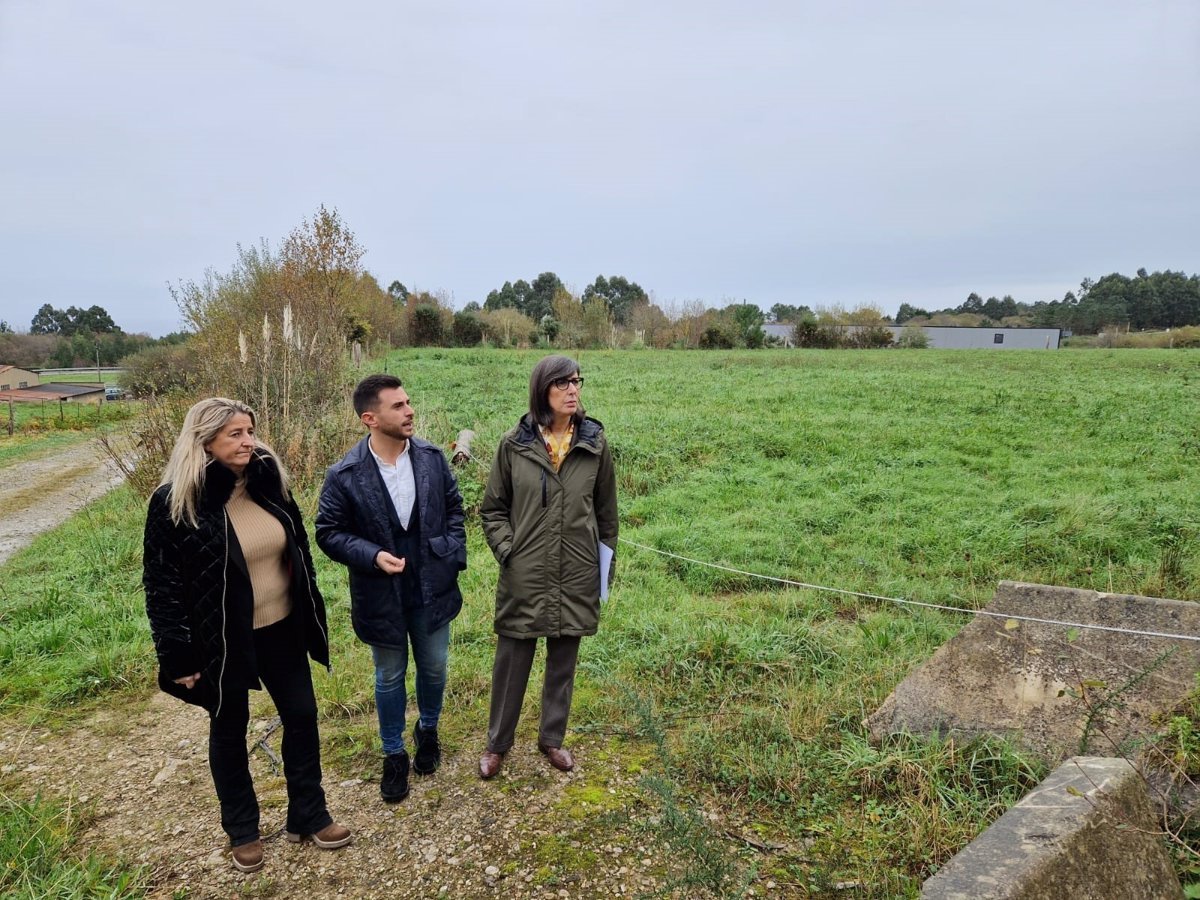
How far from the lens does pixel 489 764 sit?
3.11m

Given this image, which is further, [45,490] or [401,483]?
[45,490]

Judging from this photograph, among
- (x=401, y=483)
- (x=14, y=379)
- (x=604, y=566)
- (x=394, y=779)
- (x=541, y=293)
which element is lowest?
(x=394, y=779)

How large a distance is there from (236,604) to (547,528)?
3.95ft

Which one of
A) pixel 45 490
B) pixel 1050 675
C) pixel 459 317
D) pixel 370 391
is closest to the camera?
pixel 370 391

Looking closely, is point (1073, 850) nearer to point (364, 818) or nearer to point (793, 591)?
point (364, 818)

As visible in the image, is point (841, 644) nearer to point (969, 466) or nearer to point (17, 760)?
point (17, 760)

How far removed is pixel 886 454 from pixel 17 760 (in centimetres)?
900

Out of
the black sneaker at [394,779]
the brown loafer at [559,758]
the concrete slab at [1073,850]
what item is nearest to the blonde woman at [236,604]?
the black sneaker at [394,779]

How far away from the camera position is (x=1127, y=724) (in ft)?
9.11

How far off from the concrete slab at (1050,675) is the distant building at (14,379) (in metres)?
32.8

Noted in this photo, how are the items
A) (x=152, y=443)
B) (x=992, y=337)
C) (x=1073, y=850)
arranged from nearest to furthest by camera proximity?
(x=1073, y=850) < (x=152, y=443) < (x=992, y=337)

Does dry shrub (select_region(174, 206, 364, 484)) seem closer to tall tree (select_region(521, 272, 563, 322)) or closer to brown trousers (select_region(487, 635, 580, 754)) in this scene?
brown trousers (select_region(487, 635, 580, 754))

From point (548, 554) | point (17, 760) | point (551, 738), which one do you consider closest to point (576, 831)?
point (551, 738)

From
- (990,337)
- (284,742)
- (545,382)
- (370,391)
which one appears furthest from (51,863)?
(990,337)
